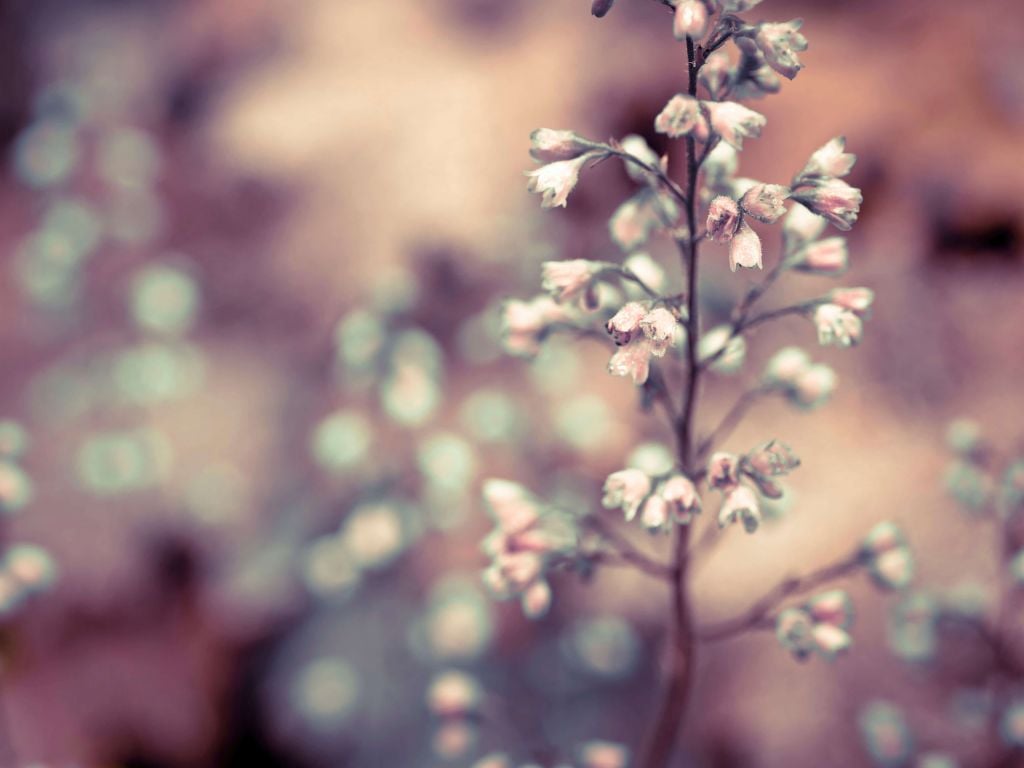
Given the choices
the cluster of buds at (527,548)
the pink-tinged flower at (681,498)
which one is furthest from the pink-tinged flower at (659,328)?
the cluster of buds at (527,548)

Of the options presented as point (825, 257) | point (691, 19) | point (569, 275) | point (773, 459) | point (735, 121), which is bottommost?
point (773, 459)

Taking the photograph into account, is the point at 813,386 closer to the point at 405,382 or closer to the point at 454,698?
the point at 454,698

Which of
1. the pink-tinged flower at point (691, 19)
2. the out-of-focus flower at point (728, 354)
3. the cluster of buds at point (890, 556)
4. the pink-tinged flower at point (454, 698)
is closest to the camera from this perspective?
the pink-tinged flower at point (691, 19)

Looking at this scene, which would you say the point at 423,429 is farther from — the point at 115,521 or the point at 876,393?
the point at 876,393

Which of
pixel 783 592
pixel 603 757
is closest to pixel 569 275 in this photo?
pixel 783 592

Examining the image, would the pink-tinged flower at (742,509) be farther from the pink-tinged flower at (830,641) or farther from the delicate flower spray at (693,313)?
the pink-tinged flower at (830,641)

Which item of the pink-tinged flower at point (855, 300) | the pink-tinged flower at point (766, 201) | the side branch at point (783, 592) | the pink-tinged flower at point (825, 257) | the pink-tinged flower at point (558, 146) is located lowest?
the side branch at point (783, 592)
